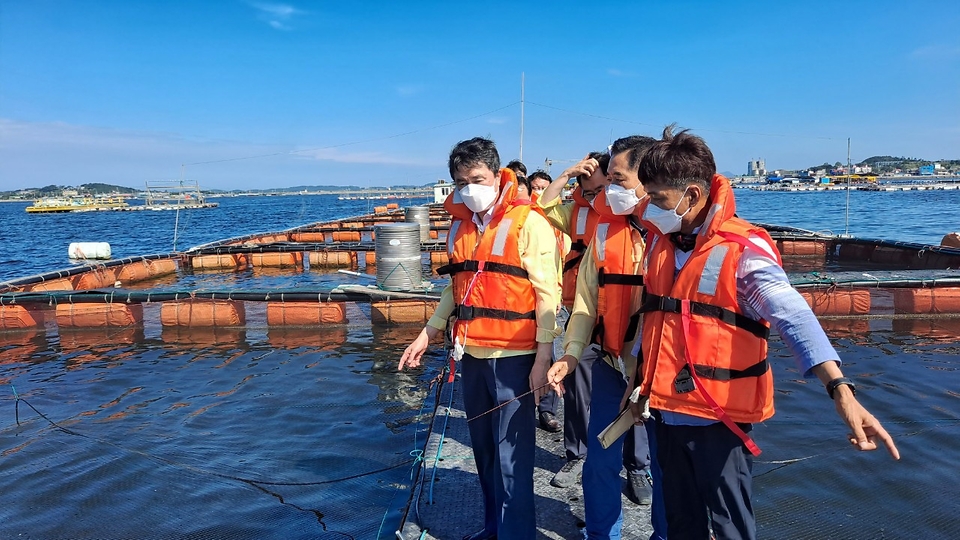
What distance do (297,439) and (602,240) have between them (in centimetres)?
407

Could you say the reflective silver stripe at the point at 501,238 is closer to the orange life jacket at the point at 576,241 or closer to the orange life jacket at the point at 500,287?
Answer: the orange life jacket at the point at 500,287

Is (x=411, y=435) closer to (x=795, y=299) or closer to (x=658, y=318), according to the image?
(x=658, y=318)

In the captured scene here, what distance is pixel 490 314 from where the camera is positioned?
2.83m

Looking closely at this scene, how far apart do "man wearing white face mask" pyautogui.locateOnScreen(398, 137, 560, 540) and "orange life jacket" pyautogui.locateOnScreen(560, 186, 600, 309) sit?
1258mm

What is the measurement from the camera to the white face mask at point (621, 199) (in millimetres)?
2852

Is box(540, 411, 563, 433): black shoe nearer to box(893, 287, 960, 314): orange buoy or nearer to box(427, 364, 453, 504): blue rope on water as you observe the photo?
box(427, 364, 453, 504): blue rope on water

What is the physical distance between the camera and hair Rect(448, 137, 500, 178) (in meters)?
2.82

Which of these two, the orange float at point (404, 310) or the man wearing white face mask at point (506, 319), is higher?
the man wearing white face mask at point (506, 319)

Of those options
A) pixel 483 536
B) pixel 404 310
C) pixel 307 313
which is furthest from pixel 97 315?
pixel 483 536

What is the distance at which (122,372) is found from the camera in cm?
789

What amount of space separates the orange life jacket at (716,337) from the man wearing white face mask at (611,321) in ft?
2.10

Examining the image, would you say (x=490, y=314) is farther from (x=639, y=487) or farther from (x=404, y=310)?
(x=404, y=310)

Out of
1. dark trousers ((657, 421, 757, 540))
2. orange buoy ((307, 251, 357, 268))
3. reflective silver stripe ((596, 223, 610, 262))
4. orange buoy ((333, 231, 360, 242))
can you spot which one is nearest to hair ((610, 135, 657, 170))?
reflective silver stripe ((596, 223, 610, 262))

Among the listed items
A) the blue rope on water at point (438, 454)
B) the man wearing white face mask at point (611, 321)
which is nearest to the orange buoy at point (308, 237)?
the blue rope on water at point (438, 454)
